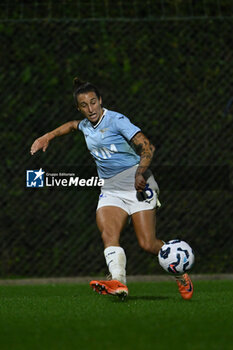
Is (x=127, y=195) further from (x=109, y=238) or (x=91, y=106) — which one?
(x=91, y=106)

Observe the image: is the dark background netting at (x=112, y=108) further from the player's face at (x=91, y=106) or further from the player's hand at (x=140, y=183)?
the player's hand at (x=140, y=183)

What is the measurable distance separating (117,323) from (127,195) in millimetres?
2006

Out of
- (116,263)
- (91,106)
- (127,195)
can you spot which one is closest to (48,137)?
(91,106)

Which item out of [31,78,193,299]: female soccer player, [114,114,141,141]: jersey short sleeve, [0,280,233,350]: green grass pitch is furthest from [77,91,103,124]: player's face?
[0,280,233,350]: green grass pitch

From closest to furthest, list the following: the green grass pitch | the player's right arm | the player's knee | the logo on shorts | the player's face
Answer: the green grass pitch < the player's knee < the player's face < the player's right arm < the logo on shorts

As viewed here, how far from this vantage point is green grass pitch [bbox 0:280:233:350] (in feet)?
13.5

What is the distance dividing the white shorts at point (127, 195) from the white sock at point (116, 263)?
46cm

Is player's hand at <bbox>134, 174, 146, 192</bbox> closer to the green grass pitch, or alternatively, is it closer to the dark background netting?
the green grass pitch

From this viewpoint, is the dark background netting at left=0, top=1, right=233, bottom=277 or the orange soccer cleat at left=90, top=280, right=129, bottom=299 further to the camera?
the dark background netting at left=0, top=1, right=233, bottom=277

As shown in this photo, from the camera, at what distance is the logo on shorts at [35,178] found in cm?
874

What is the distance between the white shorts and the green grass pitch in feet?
2.48

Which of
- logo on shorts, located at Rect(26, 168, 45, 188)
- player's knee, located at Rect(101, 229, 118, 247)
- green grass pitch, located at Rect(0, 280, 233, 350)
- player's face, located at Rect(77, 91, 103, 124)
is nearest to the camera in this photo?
green grass pitch, located at Rect(0, 280, 233, 350)

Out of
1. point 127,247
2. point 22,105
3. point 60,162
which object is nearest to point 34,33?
point 22,105

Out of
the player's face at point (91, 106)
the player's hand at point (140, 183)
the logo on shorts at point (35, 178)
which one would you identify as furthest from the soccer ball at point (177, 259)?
the logo on shorts at point (35, 178)
